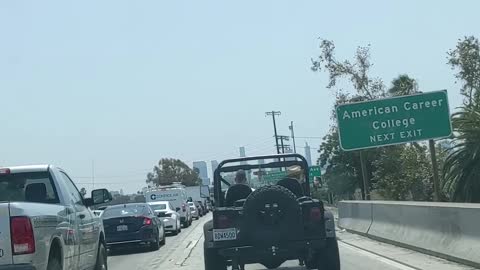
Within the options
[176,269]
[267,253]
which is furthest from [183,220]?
[267,253]

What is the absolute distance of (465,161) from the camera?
28766 mm

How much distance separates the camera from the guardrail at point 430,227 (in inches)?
528

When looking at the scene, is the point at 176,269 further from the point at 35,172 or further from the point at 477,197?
the point at 477,197

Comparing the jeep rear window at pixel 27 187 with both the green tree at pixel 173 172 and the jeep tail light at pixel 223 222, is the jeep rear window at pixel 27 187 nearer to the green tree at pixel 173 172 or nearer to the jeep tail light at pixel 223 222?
the jeep tail light at pixel 223 222

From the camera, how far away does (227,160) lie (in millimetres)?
14250

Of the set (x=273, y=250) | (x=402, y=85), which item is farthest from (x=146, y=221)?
(x=402, y=85)

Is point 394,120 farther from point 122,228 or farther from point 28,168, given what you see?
point 28,168

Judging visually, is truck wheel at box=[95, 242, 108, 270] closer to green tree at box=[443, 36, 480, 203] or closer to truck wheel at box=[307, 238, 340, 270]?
truck wheel at box=[307, 238, 340, 270]

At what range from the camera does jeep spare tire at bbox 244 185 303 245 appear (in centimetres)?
1180

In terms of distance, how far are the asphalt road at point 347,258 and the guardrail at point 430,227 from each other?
0.72 feet

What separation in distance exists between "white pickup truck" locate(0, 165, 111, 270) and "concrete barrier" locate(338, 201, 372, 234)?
37.1ft

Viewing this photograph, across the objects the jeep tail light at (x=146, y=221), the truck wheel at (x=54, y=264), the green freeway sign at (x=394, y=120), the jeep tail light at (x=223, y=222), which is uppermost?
the green freeway sign at (x=394, y=120)

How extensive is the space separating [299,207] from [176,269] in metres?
5.35

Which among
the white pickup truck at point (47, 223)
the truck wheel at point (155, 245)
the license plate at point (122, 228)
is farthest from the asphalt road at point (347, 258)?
the white pickup truck at point (47, 223)
